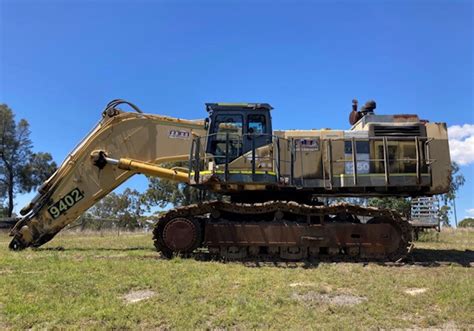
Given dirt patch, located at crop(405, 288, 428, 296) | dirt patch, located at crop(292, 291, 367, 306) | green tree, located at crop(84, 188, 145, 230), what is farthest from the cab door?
green tree, located at crop(84, 188, 145, 230)

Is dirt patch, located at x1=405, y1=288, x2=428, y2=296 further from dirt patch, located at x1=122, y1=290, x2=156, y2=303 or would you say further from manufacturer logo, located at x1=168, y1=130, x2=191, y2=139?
manufacturer logo, located at x1=168, y1=130, x2=191, y2=139

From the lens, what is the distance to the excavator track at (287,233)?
11.6m

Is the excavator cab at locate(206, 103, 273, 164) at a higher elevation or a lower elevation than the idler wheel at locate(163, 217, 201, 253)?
higher

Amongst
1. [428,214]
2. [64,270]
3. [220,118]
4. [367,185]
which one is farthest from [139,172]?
[428,214]

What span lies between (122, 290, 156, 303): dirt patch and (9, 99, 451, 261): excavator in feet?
13.0

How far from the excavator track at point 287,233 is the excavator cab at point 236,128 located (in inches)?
63.5

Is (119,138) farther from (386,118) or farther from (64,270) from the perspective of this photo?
(386,118)

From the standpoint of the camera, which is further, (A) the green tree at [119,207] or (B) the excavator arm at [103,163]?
(A) the green tree at [119,207]

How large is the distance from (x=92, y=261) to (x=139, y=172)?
3.88 m

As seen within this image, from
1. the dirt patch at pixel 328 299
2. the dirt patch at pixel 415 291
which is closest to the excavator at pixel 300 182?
the dirt patch at pixel 415 291

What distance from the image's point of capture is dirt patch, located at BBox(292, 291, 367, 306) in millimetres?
7258

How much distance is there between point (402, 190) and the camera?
1255cm

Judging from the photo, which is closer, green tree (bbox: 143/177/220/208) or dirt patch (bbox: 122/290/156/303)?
dirt patch (bbox: 122/290/156/303)

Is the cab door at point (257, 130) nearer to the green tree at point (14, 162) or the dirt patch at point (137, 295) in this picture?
the dirt patch at point (137, 295)
